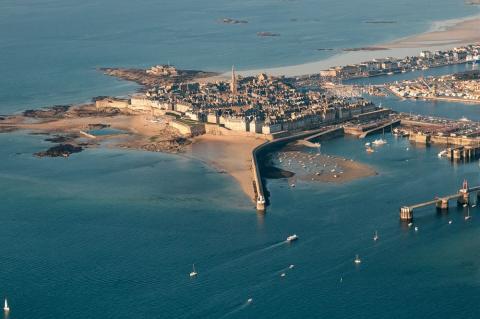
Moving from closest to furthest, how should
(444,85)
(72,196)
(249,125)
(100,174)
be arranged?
(72,196) < (100,174) < (249,125) < (444,85)

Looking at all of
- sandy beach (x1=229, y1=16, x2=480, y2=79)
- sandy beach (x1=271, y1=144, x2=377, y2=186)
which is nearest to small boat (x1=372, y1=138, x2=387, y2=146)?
sandy beach (x1=271, y1=144, x2=377, y2=186)

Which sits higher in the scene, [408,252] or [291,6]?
[291,6]

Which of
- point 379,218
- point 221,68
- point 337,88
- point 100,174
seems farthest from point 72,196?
point 221,68

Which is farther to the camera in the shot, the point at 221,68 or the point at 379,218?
the point at 221,68

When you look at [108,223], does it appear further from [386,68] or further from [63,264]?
[386,68]

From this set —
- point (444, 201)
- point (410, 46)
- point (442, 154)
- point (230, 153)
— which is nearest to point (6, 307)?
point (444, 201)

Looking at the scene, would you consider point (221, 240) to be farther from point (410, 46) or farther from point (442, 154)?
point (410, 46)
